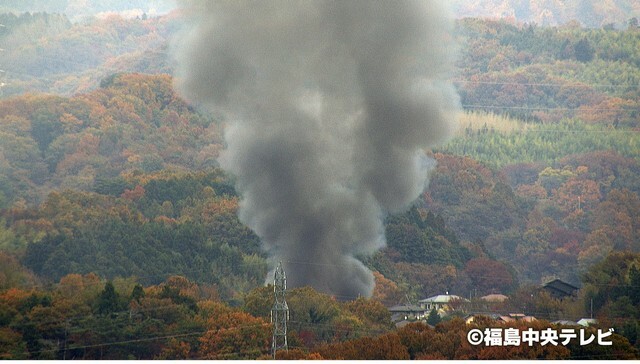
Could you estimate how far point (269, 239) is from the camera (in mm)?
76125

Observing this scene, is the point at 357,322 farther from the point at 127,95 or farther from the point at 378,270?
the point at 127,95

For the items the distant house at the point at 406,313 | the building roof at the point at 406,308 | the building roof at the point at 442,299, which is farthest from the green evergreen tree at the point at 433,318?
the building roof at the point at 442,299

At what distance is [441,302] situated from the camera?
7450 centimetres

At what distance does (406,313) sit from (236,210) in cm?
→ 1848

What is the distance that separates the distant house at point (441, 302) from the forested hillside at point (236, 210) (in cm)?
214

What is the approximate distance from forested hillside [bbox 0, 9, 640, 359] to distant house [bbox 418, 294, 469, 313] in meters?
2.14

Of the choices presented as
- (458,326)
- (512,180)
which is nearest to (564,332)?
(458,326)

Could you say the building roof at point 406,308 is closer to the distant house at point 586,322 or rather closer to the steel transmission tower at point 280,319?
the distant house at point 586,322

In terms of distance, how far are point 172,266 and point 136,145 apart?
43816mm

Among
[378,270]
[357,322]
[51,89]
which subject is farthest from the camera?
[51,89]

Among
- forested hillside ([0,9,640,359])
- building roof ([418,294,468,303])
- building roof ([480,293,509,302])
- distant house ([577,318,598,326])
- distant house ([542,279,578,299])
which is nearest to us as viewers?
forested hillside ([0,9,640,359])

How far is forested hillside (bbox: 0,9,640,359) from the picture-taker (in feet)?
180

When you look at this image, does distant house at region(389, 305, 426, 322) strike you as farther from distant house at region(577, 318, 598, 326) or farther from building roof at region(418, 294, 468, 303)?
distant house at region(577, 318, 598, 326)

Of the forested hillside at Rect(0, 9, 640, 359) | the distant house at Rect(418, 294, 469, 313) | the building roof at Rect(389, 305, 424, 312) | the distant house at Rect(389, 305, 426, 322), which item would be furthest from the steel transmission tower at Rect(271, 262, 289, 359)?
the distant house at Rect(418, 294, 469, 313)
